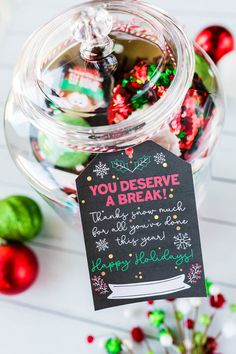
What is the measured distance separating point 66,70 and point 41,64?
3 cm

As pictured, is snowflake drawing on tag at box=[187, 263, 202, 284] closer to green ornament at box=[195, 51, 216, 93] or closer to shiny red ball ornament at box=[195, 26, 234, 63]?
green ornament at box=[195, 51, 216, 93]

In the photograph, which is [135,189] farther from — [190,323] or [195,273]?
[190,323]

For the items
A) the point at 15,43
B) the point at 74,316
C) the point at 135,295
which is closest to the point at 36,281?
the point at 74,316

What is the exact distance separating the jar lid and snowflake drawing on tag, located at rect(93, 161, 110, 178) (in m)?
0.05

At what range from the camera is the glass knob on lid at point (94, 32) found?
0.66 m

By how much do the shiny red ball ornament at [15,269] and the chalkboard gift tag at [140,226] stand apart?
0.25m

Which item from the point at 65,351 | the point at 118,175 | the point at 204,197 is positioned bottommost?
the point at 65,351

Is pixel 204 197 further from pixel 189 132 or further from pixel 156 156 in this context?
pixel 156 156

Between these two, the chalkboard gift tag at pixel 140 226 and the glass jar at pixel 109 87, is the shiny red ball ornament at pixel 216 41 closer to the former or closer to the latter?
the glass jar at pixel 109 87

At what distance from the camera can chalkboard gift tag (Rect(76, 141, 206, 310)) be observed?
70 centimetres

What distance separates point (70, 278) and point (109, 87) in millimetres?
387

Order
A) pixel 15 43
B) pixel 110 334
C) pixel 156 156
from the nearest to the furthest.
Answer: pixel 156 156
pixel 110 334
pixel 15 43

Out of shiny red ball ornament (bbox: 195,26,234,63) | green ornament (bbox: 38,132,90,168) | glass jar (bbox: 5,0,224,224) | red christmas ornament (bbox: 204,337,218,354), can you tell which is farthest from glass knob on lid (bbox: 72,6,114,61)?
red christmas ornament (bbox: 204,337,218,354)

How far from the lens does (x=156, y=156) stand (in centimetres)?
70
